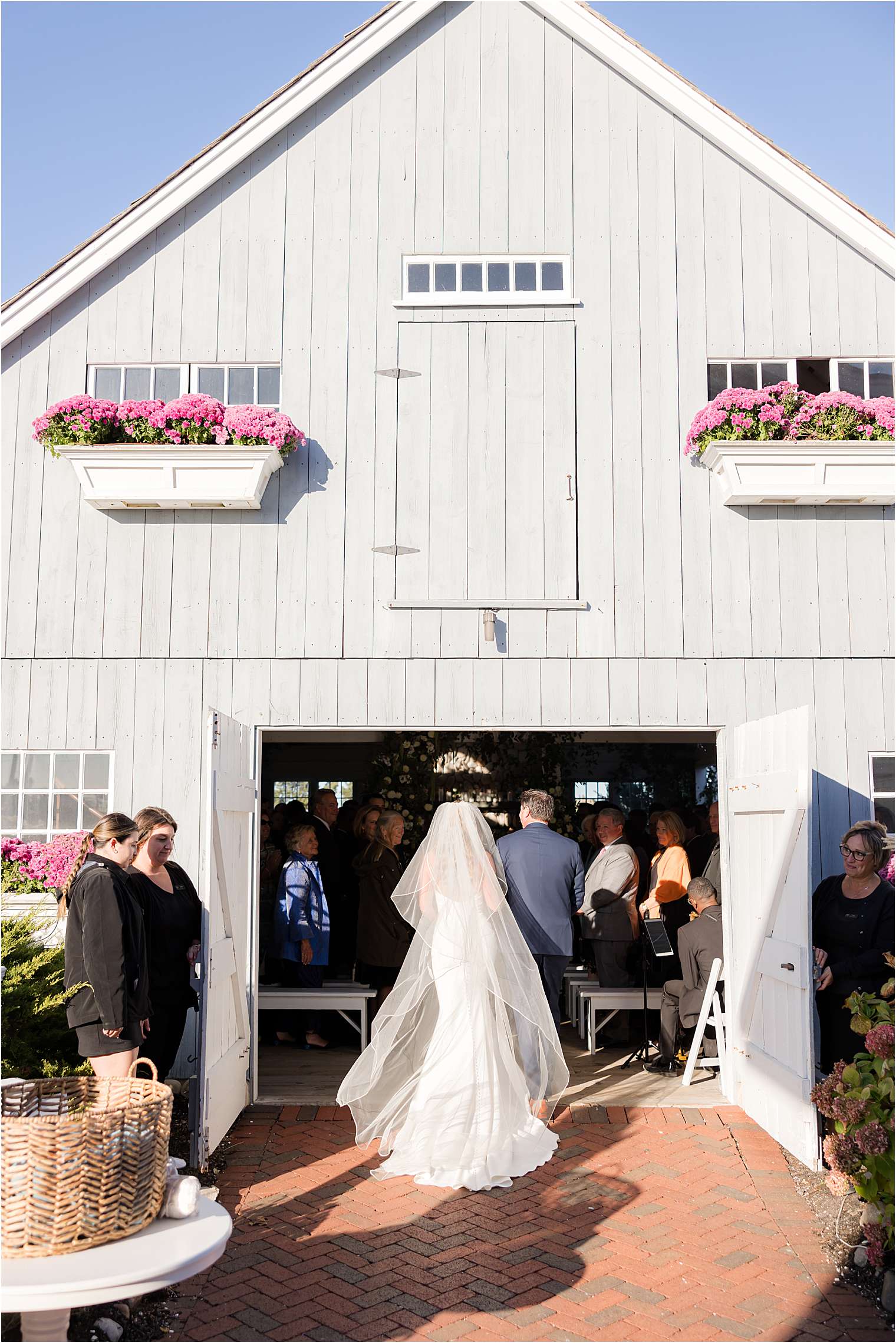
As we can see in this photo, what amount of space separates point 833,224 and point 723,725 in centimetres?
406

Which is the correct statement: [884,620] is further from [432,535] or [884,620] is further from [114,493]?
[114,493]

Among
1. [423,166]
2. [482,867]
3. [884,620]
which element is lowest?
[482,867]

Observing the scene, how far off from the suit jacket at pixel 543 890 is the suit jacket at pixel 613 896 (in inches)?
64.1

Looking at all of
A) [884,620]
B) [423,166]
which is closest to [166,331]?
[423,166]

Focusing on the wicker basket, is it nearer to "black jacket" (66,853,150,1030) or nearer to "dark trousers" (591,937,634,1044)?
"black jacket" (66,853,150,1030)

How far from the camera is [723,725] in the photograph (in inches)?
345

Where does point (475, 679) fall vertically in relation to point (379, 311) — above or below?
below

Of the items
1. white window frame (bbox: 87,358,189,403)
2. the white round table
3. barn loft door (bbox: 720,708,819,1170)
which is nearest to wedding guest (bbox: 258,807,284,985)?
white window frame (bbox: 87,358,189,403)

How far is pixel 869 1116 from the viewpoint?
17.5 ft

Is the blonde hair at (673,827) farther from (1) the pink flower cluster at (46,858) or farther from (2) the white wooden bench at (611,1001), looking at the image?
(1) the pink flower cluster at (46,858)

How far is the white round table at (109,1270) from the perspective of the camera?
301cm

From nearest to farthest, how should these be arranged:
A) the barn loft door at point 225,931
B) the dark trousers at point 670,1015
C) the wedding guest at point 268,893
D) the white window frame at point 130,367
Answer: the barn loft door at point 225,931 → the dark trousers at point 670,1015 → the white window frame at point 130,367 → the wedding guest at point 268,893

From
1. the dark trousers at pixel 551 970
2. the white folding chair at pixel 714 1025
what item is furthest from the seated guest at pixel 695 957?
the dark trousers at pixel 551 970

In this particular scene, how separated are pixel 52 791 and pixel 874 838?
5.84 meters
